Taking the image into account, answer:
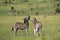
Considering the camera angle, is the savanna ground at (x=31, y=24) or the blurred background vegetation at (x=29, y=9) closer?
the savanna ground at (x=31, y=24)

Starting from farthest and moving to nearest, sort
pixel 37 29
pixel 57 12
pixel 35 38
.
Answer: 1. pixel 57 12
2. pixel 37 29
3. pixel 35 38

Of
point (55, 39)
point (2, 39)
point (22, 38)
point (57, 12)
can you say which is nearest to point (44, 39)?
point (55, 39)

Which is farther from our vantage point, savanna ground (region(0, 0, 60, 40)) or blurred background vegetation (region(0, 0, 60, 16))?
blurred background vegetation (region(0, 0, 60, 16))

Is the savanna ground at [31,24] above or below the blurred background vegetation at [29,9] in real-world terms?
above

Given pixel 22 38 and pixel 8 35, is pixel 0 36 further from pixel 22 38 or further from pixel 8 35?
pixel 22 38

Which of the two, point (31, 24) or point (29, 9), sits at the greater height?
point (31, 24)

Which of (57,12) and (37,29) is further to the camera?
(57,12)

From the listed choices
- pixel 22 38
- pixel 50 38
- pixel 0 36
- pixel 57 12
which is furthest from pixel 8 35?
pixel 57 12

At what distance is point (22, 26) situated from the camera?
1666 cm

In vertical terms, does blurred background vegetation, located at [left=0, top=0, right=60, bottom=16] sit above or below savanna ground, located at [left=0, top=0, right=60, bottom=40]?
below

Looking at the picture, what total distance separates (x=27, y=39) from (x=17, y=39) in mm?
636

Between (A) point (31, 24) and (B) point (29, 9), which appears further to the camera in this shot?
(B) point (29, 9)

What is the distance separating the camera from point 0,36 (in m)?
16.5

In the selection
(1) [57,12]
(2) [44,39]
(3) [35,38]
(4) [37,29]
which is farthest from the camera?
(1) [57,12]
